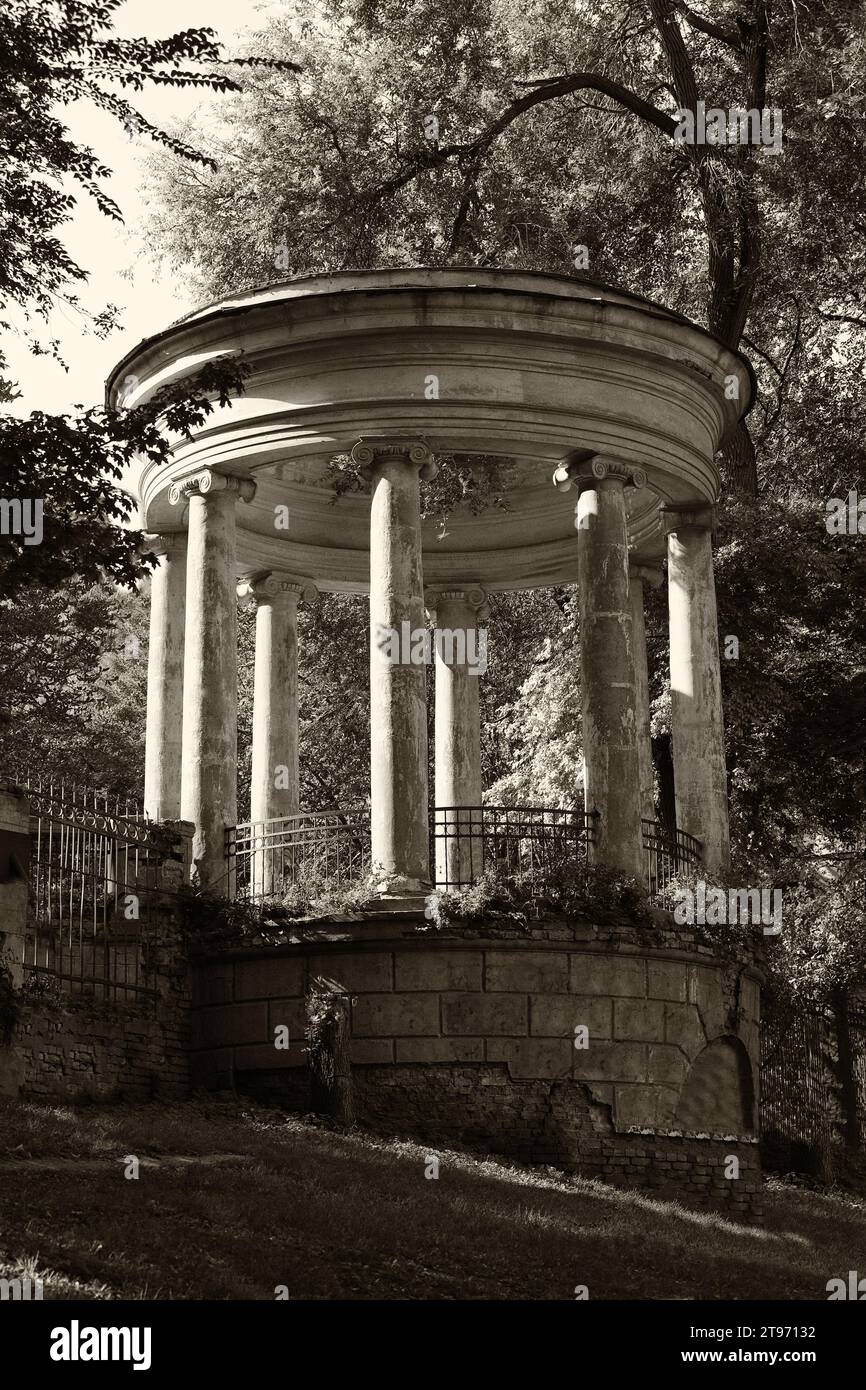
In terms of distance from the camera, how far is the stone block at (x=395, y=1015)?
2278cm

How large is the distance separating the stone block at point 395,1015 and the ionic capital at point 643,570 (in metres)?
9.83

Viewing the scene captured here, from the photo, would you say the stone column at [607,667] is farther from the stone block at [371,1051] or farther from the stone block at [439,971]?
the stone block at [371,1051]

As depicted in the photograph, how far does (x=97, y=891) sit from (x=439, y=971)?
4541mm

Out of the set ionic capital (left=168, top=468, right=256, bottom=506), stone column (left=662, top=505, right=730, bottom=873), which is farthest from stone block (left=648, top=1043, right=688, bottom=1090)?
ionic capital (left=168, top=468, right=256, bottom=506)

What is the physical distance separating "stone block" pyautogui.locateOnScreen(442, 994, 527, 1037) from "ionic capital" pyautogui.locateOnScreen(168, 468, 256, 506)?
7696mm

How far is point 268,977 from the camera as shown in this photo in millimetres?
23547

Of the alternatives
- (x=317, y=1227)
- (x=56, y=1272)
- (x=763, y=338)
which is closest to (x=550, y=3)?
(x=763, y=338)

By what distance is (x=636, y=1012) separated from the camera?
23.4m

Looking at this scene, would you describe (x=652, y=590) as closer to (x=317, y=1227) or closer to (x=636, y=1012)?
(x=636, y=1012)

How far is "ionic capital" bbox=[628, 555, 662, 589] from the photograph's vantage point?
3017 centimetres

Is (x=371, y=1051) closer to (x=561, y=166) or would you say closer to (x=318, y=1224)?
(x=318, y=1224)

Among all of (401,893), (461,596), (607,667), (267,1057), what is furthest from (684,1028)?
(461,596)

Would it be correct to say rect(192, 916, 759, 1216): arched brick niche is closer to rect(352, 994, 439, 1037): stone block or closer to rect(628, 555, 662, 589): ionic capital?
rect(352, 994, 439, 1037): stone block

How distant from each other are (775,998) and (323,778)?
12.2 m
